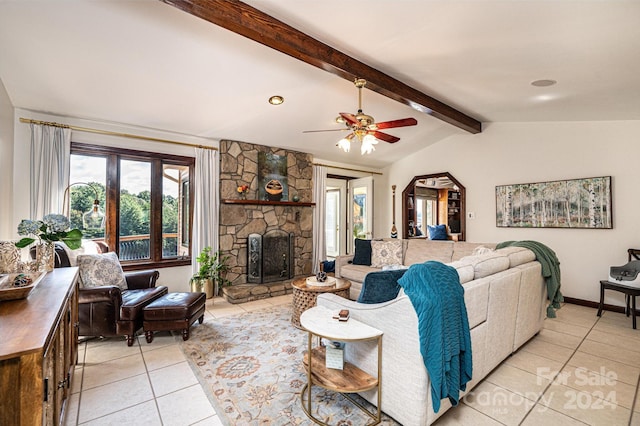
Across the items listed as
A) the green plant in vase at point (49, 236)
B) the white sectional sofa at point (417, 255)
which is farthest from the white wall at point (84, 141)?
the white sectional sofa at point (417, 255)

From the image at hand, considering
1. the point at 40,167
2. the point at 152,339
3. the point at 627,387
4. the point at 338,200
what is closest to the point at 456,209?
the point at 338,200

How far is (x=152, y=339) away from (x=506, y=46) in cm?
433

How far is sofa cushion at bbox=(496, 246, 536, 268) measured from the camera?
8.81 ft

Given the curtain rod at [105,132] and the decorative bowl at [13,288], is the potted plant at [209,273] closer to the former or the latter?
the curtain rod at [105,132]

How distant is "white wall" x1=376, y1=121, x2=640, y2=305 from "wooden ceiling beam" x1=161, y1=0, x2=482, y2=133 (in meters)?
2.38

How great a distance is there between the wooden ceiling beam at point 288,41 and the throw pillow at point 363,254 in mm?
2260

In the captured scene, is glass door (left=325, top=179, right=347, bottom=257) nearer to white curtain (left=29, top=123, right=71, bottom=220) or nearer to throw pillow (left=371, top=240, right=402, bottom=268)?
throw pillow (left=371, top=240, right=402, bottom=268)

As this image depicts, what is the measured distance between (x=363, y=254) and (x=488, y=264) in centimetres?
247

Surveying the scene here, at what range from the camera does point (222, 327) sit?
3361 millimetres

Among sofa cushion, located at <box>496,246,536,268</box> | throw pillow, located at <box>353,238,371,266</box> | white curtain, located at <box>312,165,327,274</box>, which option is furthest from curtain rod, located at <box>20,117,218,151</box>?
sofa cushion, located at <box>496,246,536,268</box>

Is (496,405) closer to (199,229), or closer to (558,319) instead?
(558,319)

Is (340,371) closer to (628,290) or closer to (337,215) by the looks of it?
(628,290)

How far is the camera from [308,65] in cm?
304

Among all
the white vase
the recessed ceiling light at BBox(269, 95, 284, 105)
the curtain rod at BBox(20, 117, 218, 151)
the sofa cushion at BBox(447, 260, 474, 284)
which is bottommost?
the sofa cushion at BBox(447, 260, 474, 284)
